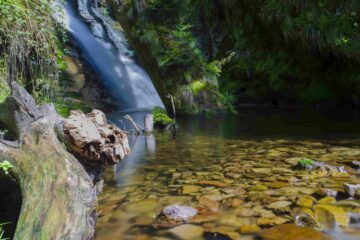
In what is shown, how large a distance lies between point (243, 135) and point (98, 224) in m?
5.13

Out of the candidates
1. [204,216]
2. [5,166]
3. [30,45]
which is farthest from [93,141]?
[30,45]

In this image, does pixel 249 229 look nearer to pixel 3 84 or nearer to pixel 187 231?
pixel 187 231

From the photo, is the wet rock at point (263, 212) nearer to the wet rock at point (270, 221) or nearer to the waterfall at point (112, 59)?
the wet rock at point (270, 221)

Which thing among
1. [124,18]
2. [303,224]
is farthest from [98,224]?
[124,18]

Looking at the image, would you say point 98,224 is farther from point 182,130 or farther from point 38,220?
point 182,130

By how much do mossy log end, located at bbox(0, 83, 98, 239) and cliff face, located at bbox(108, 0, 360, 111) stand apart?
8.39 m

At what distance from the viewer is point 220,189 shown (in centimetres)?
426

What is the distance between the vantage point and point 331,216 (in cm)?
330

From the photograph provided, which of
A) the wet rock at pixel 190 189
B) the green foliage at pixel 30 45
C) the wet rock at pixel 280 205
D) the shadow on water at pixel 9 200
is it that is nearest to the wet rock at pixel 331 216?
the wet rock at pixel 280 205

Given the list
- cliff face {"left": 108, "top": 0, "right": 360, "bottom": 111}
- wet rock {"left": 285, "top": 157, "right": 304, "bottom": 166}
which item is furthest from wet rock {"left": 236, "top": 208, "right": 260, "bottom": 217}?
cliff face {"left": 108, "top": 0, "right": 360, "bottom": 111}

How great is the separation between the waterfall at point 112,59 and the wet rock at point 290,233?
1241 centimetres

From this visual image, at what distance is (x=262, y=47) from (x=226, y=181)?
33.6 feet

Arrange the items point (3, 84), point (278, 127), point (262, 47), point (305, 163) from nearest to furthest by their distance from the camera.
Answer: point (3, 84) < point (305, 163) < point (278, 127) < point (262, 47)

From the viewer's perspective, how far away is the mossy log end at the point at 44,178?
215cm
